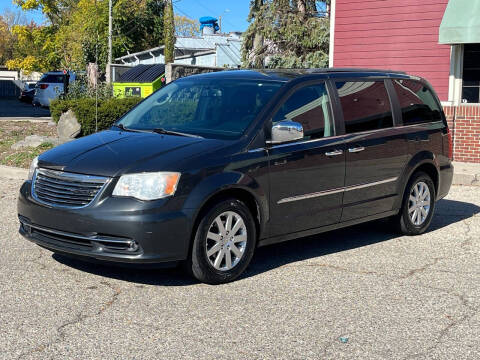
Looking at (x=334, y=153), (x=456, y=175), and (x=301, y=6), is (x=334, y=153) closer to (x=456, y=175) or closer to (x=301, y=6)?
(x=456, y=175)

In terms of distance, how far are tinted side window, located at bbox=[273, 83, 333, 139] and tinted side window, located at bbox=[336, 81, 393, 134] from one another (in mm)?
243

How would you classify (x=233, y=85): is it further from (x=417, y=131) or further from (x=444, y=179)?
(x=444, y=179)

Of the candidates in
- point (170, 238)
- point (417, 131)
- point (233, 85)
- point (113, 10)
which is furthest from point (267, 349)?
point (113, 10)

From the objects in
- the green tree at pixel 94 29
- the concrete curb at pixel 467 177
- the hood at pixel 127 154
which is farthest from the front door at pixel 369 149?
the green tree at pixel 94 29

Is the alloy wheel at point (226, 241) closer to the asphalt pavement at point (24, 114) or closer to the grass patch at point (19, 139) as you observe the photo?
the grass patch at point (19, 139)

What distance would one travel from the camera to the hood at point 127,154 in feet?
18.5

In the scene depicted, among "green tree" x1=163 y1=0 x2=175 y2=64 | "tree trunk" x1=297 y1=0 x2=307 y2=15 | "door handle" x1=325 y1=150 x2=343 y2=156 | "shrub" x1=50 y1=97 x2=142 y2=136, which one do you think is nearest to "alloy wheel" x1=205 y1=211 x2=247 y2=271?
"door handle" x1=325 y1=150 x2=343 y2=156

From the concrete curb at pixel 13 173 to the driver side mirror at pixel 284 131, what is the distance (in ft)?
20.9

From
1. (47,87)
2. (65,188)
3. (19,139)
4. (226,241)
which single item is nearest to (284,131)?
(226,241)

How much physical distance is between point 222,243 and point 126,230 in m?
0.86

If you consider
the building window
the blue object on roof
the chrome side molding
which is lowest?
the chrome side molding

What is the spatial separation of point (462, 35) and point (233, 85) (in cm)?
881

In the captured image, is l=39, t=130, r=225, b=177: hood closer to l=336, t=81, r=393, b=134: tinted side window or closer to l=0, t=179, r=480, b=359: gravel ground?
l=0, t=179, r=480, b=359: gravel ground

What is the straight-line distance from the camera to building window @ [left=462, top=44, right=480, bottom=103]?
606 inches
